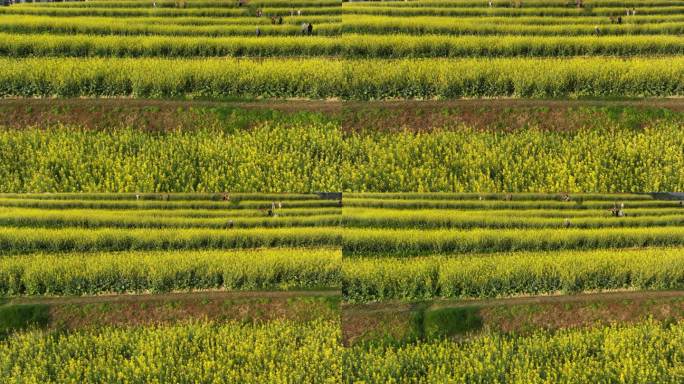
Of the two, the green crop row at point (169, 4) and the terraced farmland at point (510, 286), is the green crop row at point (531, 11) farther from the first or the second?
the terraced farmland at point (510, 286)

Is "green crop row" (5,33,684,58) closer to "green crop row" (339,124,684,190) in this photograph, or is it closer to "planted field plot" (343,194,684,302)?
"green crop row" (339,124,684,190)

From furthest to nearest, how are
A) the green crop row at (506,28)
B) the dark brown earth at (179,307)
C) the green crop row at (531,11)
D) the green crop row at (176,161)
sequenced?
the green crop row at (531,11), the green crop row at (506,28), the dark brown earth at (179,307), the green crop row at (176,161)

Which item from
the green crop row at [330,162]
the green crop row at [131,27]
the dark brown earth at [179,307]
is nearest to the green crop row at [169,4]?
the green crop row at [131,27]

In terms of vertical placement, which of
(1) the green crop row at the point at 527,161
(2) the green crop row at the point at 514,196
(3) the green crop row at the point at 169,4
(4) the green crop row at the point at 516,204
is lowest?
(4) the green crop row at the point at 516,204

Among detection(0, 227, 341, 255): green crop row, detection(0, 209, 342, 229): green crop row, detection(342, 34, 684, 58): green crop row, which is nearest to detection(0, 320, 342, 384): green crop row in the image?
detection(0, 227, 341, 255): green crop row

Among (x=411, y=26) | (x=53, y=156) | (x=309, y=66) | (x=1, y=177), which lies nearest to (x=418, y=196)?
(x=309, y=66)

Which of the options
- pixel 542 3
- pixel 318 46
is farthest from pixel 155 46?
pixel 542 3

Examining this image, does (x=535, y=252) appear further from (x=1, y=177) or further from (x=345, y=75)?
(x=1, y=177)

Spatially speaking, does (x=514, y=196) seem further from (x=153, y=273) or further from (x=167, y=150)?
(x=153, y=273)
